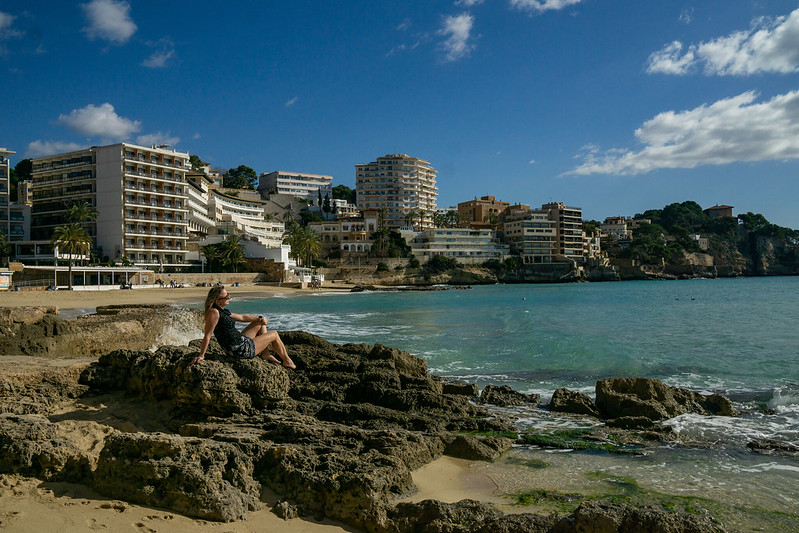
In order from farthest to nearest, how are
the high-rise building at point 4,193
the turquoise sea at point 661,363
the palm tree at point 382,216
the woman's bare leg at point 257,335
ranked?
1. the palm tree at point 382,216
2. the high-rise building at point 4,193
3. the woman's bare leg at point 257,335
4. the turquoise sea at point 661,363

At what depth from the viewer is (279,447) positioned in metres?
5.91

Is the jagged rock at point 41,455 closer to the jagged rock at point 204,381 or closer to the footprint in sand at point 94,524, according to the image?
the footprint in sand at point 94,524

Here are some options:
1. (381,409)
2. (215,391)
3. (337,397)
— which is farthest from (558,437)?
(215,391)

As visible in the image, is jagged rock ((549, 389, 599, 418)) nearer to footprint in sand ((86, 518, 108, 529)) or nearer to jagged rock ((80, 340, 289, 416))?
jagged rock ((80, 340, 289, 416))

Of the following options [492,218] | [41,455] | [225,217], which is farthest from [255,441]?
[492,218]

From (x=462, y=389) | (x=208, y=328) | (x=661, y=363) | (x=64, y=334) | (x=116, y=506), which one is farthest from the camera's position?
(x=661, y=363)

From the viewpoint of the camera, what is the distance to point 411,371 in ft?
41.2

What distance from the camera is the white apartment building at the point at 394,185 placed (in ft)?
466

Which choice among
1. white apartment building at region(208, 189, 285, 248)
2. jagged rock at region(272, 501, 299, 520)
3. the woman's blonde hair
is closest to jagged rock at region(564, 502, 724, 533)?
jagged rock at region(272, 501, 299, 520)

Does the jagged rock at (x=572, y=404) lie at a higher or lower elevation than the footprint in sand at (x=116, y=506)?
lower

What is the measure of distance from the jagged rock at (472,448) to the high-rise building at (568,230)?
397ft

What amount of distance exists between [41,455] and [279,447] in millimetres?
2259

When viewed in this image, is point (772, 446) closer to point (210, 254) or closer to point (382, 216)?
point (210, 254)

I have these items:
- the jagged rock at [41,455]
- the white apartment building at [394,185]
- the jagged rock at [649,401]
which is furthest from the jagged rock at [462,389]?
the white apartment building at [394,185]
